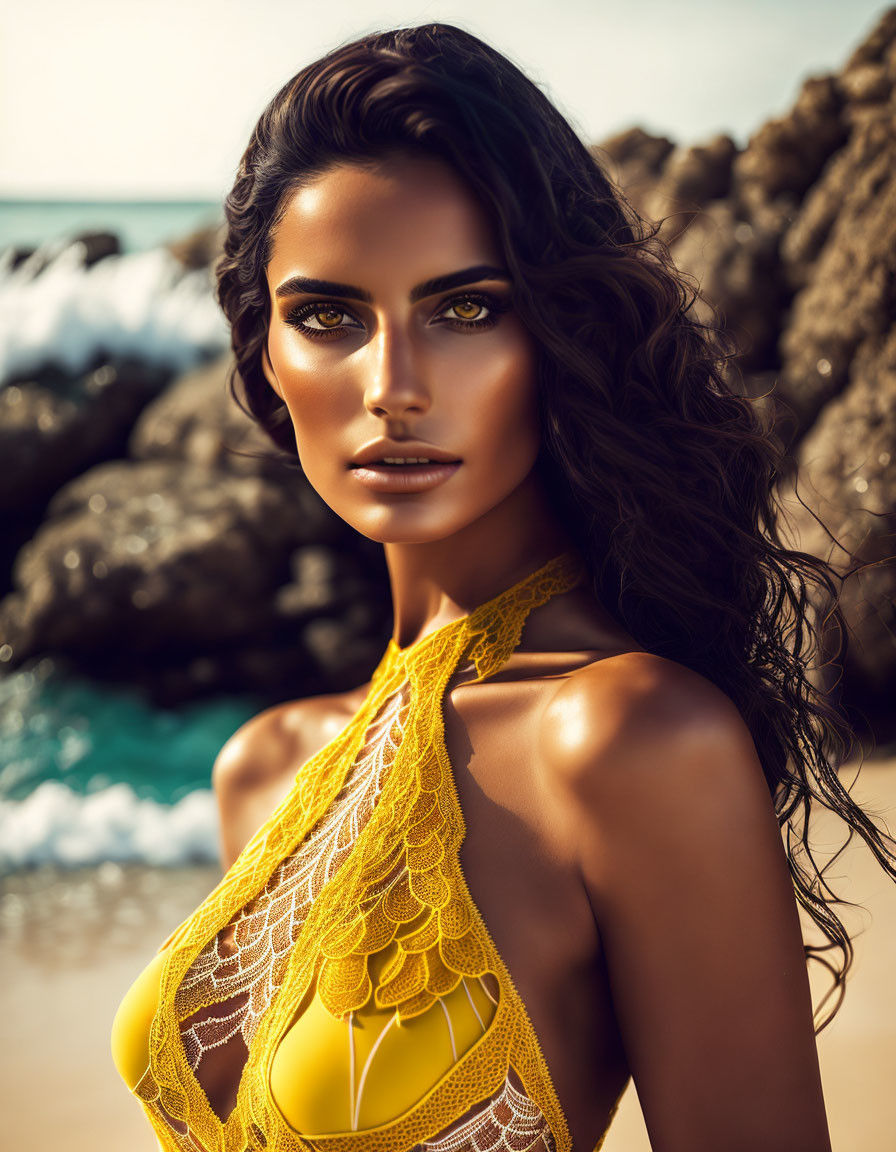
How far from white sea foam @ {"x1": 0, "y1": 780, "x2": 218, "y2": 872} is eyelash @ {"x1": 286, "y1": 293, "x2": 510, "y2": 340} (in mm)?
5171

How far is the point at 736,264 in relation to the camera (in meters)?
6.86

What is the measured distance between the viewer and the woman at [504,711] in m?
1.28

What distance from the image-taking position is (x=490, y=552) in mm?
1691

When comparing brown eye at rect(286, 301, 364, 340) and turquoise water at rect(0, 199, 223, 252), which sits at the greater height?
brown eye at rect(286, 301, 364, 340)

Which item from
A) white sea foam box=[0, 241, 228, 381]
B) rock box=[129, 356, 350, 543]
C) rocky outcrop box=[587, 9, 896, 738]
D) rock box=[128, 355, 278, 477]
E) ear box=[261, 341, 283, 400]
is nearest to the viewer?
ear box=[261, 341, 283, 400]

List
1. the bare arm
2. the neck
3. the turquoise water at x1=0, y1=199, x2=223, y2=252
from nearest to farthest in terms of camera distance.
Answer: the bare arm, the neck, the turquoise water at x1=0, y1=199, x2=223, y2=252

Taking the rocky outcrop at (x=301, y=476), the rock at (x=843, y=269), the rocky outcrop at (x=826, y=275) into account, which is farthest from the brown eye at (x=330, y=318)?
the rock at (x=843, y=269)

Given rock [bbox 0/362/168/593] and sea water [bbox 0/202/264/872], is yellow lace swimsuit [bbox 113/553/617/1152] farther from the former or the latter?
rock [bbox 0/362/168/593]

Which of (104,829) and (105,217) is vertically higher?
(104,829)

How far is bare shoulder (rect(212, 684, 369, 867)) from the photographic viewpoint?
6.47 ft

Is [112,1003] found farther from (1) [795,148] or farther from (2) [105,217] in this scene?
(2) [105,217]

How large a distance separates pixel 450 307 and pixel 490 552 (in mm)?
394

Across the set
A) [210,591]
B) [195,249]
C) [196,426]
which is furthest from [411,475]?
[195,249]

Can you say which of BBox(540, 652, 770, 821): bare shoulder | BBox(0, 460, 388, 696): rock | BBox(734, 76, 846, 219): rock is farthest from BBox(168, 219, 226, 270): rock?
BBox(540, 652, 770, 821): bare shoulder
